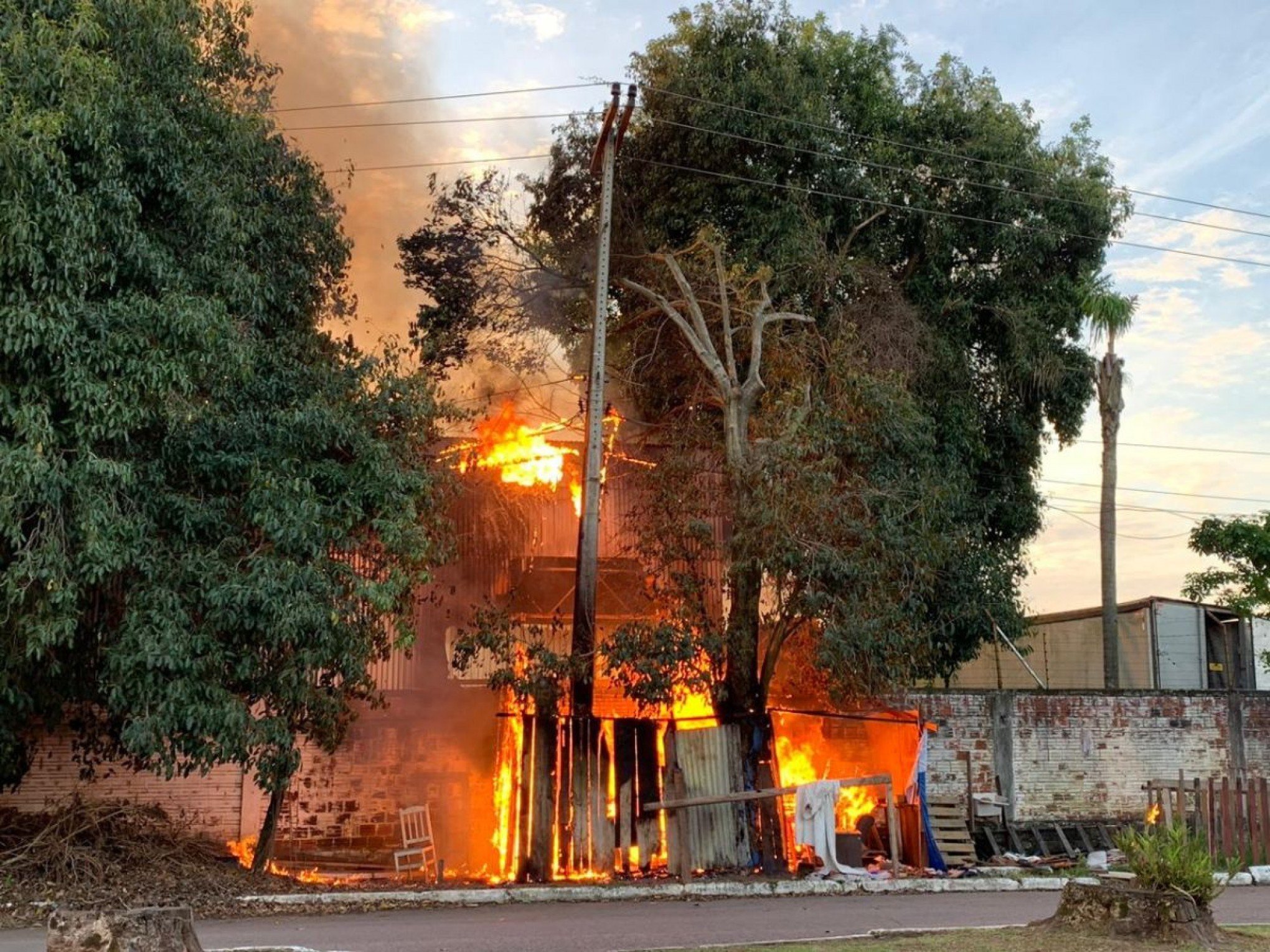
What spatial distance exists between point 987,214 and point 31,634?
17.9m

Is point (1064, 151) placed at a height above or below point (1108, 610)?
above

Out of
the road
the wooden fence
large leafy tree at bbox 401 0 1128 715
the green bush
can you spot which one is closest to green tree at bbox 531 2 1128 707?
large leafy tree at bbox 401 0 1128 715

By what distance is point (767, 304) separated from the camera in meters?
19.6

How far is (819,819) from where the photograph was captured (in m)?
16.4

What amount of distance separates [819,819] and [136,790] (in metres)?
9.12

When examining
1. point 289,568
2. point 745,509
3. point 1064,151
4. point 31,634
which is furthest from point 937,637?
point 31,634

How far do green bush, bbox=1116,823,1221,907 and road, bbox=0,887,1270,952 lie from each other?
2.33 m

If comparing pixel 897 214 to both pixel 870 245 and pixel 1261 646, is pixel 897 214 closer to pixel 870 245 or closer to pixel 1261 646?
pixel 870 245

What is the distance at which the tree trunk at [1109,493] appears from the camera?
26.6 metres

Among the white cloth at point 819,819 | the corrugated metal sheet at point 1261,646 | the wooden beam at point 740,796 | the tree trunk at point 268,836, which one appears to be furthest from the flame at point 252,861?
the corrugated metal sheet at point 1261,646

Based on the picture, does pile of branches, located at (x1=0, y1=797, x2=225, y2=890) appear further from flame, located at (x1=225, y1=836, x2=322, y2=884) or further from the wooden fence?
the wooden fence

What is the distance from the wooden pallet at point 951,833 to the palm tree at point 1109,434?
28.8ft

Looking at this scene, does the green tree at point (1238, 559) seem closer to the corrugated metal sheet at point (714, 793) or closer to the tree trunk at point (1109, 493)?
the tree trunk at point (1109, 493)

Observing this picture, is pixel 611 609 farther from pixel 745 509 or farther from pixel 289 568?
pixel 289 568
